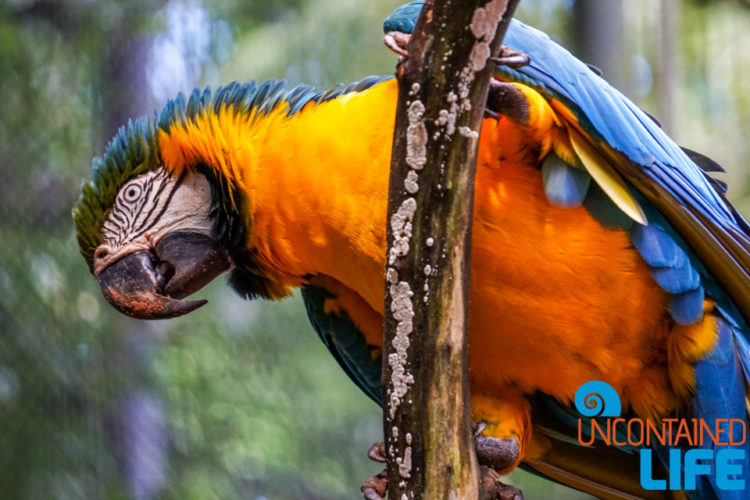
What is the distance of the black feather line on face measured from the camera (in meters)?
1.75

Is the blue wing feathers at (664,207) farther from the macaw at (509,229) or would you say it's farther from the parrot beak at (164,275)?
the parrot beak at (164,275)

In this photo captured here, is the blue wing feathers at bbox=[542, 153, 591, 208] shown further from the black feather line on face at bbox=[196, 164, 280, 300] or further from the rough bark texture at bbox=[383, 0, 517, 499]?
the black feather line on face at bbox=[196, 164, 280, 300]

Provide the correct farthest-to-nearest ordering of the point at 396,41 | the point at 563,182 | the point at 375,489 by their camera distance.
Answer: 1. the point at 375,489
2. the point at 563,182
3. the point at 396,41

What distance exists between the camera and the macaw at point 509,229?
5.18 ft

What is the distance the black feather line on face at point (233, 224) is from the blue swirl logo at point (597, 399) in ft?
2.67

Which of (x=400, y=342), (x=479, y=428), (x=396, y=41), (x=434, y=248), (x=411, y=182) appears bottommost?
(x=479, y=428)

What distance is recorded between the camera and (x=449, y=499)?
136 centimetres

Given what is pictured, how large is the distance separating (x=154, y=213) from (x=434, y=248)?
84cm

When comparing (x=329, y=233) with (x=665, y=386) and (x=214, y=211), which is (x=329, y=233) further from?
(x=665, y=386)

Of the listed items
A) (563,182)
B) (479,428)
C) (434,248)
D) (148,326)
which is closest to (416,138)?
(434,248)

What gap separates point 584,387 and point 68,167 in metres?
2.39

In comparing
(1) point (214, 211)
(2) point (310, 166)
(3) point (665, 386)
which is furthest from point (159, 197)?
(3) point (665, 386)

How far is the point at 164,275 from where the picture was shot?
71.1 inches

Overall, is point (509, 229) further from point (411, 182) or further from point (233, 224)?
point (233, 224)
